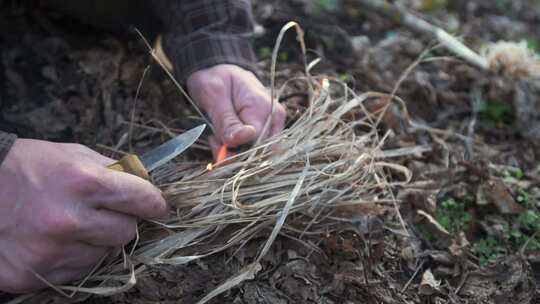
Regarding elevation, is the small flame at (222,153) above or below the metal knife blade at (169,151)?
below

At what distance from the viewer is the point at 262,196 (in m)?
1.48

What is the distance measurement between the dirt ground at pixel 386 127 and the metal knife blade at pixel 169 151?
0.23 metres

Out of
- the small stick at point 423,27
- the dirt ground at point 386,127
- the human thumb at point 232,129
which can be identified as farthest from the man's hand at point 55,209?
the small stick at point 423,27

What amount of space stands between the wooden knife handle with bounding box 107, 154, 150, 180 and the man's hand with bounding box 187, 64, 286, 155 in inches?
10.9

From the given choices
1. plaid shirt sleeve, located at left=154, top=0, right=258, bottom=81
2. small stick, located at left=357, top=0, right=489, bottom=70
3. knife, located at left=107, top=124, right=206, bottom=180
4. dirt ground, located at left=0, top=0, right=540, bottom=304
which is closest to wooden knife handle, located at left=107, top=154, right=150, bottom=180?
knife, located at left=107, top=124, right=206, bottom=180

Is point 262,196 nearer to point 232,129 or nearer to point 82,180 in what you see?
point 232,129

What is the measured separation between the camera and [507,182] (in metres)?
1.81

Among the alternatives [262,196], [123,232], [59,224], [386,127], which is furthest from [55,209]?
[386,127]

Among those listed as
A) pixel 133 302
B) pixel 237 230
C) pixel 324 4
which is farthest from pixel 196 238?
pixel 324 4

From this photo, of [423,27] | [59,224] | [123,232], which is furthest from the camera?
[423,27]

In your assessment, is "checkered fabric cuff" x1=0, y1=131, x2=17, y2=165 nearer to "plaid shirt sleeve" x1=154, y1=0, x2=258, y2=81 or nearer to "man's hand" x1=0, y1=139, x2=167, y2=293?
"man's hand" x1=0, y1=139, x2=167, y2=293

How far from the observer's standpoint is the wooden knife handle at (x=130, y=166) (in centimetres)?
129

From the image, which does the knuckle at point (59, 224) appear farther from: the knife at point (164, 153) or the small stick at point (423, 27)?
the small stick at point (423, 27)

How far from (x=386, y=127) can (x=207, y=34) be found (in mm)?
655
